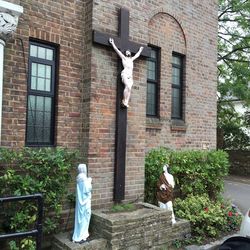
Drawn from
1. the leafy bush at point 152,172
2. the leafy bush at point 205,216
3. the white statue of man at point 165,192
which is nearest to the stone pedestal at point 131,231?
the white statue of man at point 165,192

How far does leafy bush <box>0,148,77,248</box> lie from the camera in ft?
16.7

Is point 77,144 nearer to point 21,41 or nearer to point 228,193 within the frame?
point 21,41

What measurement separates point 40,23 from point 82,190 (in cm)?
308

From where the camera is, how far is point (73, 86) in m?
6.64

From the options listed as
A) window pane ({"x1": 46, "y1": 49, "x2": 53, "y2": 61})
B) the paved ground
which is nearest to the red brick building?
window pane ({"x1": 46, "y1": 49, "x2": 53, "y2": 61})

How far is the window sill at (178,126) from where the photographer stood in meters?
9.14

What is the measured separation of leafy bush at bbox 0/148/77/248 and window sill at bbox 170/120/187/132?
12.9 feet

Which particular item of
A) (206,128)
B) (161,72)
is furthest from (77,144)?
(206,128)

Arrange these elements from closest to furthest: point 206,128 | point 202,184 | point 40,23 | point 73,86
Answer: point 40,23 < point 73,86 < point 202,184 < point 206,128

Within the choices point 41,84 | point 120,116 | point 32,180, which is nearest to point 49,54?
point 41,84

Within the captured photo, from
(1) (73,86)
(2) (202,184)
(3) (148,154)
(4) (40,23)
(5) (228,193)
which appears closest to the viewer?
(4) (40,23)

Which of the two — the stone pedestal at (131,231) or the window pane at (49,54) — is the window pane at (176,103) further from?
the window pane at (49,54)

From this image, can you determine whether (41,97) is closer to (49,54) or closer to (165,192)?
(49,54)

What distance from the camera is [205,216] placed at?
6.96 metres
